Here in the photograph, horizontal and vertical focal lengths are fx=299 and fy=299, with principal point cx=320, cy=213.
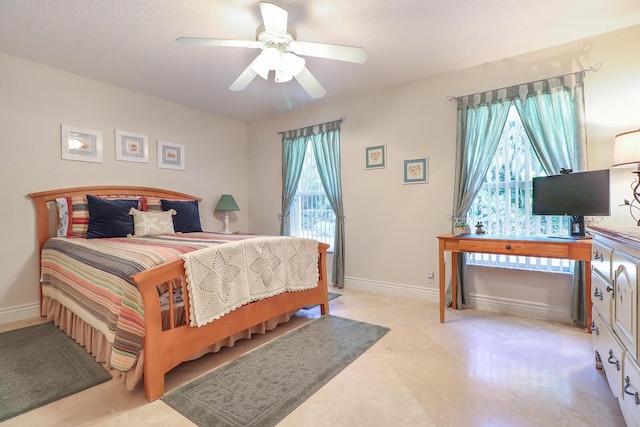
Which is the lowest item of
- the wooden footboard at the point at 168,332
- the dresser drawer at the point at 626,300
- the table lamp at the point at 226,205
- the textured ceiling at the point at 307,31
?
the wooden footboard at the point at 168,332

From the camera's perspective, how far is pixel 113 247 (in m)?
2.19

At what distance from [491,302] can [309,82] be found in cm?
262

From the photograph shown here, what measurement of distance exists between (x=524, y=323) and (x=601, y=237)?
4.24 feet

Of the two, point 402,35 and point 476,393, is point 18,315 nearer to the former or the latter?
point 476,393

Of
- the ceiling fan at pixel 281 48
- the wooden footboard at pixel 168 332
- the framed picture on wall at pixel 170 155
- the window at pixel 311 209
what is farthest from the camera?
the window at pixel 311 209

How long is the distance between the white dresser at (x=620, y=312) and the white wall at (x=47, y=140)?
4.14m

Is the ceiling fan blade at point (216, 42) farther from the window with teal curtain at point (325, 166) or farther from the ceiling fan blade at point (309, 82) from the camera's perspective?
the window with teal curtain at point (325, 166)

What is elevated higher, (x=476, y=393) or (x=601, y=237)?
(x=601, y=237)

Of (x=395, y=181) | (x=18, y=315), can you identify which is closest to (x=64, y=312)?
(x=18, y=315)

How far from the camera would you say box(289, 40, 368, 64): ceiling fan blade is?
201 centimetres

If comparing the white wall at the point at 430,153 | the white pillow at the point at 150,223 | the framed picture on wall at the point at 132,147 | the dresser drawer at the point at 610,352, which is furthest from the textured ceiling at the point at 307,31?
the dresser drawer at the point at 610,352

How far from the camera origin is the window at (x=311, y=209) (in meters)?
4.06

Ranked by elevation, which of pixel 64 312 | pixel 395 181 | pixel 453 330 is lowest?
pixel 453 330

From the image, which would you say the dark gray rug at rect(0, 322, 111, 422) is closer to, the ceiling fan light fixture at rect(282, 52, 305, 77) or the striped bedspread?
the striped bedspread
